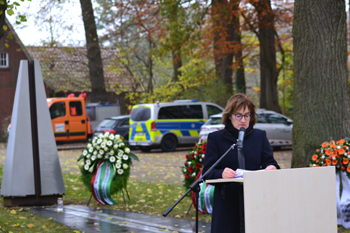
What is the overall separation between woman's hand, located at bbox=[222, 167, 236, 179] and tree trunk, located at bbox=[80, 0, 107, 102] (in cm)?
2528

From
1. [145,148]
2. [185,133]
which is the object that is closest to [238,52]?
[185,133]

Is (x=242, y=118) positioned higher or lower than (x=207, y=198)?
higher

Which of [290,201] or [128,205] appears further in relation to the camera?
[128,205]

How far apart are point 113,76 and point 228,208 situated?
126 feet

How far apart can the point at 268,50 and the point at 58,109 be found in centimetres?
1159

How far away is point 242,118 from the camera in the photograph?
13.3 ft

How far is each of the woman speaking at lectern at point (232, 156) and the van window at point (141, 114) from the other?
18437 mm

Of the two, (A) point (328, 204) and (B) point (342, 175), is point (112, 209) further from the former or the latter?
(A) point (328, 204)

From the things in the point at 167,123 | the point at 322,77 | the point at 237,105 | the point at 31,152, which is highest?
the point at 322,77

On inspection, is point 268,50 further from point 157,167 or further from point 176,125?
point 157,167

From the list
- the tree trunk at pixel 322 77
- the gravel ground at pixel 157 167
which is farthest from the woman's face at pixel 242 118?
the gravel ground at pixel 157 167

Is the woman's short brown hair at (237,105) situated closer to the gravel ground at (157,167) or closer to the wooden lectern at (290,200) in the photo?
the wooden lectern at (290,200)

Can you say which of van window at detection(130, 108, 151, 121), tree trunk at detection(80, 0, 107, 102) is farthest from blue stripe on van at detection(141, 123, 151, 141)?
tree trunk at detection(80, 0, 107, 102)

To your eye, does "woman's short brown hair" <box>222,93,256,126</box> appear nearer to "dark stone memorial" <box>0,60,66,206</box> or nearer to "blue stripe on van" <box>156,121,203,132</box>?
"dark stone memorial" <box>0,60,66,206</box>
